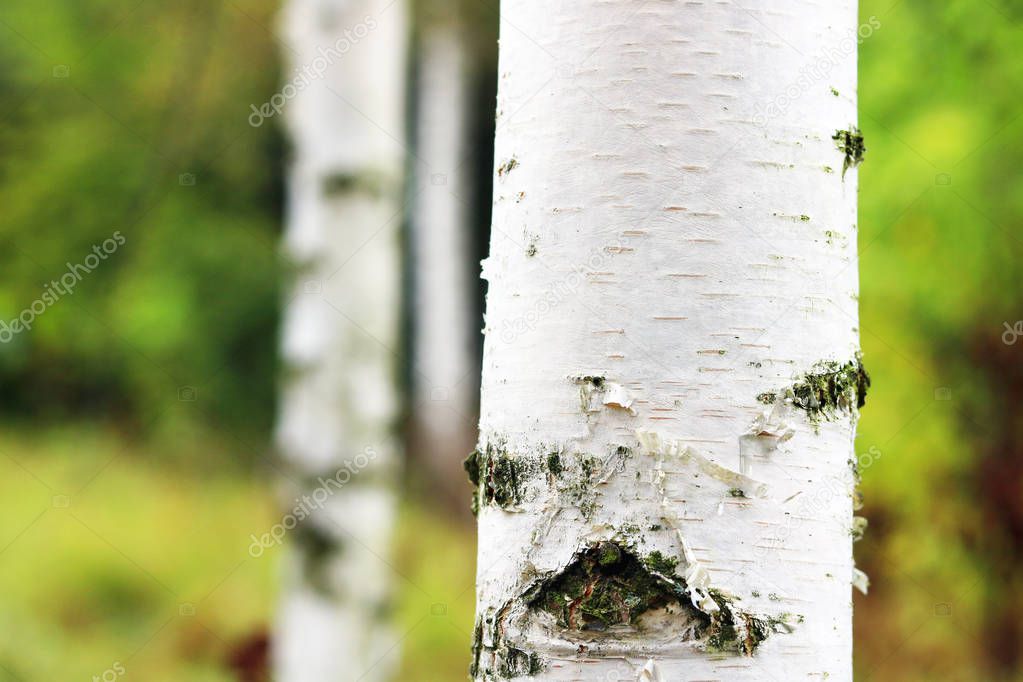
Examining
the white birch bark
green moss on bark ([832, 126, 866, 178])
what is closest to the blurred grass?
the white birch bark

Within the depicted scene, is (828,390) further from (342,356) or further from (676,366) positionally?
(342,356)

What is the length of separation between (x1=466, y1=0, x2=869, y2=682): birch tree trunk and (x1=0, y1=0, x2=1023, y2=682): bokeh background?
8.85 feet

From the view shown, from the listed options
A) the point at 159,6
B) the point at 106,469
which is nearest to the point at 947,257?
the point at 159,6

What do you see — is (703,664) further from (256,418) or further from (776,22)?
(256,418)

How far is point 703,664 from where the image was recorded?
0.83 metres

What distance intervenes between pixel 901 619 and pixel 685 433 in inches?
169

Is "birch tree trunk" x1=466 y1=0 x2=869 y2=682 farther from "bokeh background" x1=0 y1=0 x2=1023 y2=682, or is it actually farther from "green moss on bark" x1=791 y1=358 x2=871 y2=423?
"bokeh background" x1=0 y1=0 x2=1023 y2=682

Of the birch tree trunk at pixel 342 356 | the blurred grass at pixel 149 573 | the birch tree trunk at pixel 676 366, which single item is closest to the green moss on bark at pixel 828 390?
the birch tree trunk at pixel 676 366

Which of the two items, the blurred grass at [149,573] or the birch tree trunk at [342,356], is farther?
the blurred grass at [149,573]

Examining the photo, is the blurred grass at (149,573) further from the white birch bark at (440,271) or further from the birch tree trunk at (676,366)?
the birch tree trunk at (676,366)

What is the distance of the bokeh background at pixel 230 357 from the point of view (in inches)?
166

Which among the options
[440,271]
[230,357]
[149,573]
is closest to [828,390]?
[149,573]

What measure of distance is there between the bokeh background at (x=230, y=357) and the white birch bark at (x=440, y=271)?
0.53 metres

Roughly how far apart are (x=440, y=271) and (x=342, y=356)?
650cm
